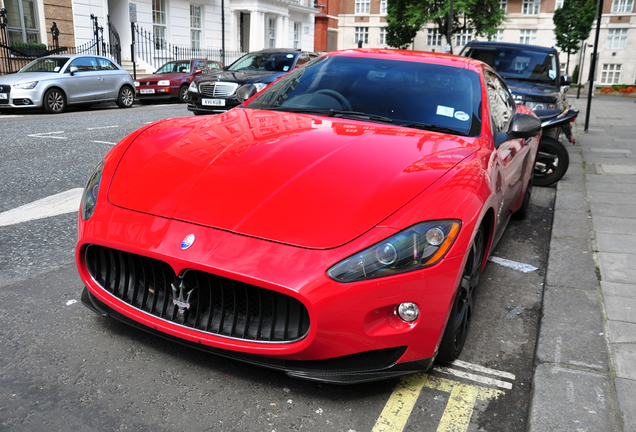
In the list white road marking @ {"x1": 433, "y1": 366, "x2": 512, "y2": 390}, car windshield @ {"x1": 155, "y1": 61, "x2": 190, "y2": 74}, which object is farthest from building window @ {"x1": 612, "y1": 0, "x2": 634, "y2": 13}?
white road marking @ {"x1": 433, "y1": 366, "x2": 512, "y2": 390}

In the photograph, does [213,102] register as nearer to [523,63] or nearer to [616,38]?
[523,63]

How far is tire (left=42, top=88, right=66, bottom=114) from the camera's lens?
14305 millimetres

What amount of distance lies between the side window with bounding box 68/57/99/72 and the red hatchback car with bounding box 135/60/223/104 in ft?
9.84

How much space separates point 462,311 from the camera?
9.02 ft

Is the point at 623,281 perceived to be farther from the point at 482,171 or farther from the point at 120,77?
the point at 120,77

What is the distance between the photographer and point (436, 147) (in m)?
2.98

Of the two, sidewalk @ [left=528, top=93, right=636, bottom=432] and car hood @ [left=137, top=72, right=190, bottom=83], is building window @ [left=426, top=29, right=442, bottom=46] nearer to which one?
car hood @ [left=137, top=72, right=190, bottom=83]

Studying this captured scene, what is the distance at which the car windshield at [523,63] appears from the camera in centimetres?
1020

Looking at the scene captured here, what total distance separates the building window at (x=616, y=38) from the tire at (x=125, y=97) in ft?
194

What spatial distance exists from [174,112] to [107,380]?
13873mm

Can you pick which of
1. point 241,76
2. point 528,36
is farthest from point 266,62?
point 528,36

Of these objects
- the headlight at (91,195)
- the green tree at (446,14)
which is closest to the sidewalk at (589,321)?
the headlight at (91,195)

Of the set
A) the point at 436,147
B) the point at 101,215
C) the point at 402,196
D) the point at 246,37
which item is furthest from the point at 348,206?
the point at 246,37

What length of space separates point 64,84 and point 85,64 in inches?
46.0
